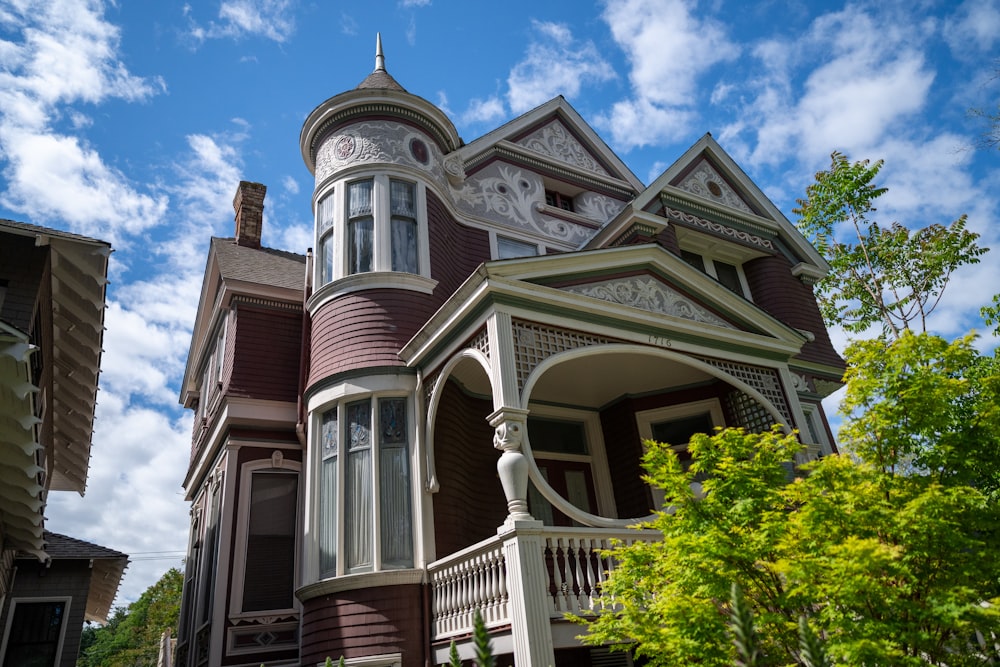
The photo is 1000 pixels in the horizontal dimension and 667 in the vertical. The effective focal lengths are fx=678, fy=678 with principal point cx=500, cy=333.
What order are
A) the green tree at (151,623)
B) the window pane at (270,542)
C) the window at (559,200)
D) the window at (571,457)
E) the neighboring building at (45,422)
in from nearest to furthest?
the neighboring building at (45,422), the window pane at (270,542), the window at (571,457), the window at (559,200), the green tree at (151,623)

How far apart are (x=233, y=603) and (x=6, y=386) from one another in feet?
18.3

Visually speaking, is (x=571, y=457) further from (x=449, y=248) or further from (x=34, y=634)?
(x=34, y=634)

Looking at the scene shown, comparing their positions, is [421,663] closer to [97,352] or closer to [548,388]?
[548,388]

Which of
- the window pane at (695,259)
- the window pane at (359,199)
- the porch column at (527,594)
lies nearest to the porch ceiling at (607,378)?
the porch column at (527,594)

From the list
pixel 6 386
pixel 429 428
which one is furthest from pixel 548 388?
pixel 6 386

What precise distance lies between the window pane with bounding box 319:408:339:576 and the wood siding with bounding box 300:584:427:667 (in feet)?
1.66

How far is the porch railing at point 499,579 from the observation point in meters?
7.27

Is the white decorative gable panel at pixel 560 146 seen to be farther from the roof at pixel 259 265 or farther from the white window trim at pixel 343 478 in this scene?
the white window trim at pixel 343 478

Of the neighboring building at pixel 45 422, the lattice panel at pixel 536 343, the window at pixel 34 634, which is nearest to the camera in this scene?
the neighboring building at pixel 45 422

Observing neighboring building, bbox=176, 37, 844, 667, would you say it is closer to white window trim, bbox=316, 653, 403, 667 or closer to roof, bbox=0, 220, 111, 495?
white window trim, bbox=316, 653, 403, 667

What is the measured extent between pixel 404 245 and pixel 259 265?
4834 millimetres

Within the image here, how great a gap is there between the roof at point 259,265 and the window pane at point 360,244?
2480mm

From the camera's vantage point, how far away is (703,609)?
5.64m

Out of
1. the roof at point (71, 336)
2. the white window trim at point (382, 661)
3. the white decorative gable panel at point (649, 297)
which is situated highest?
the roof at point (71, 336)
